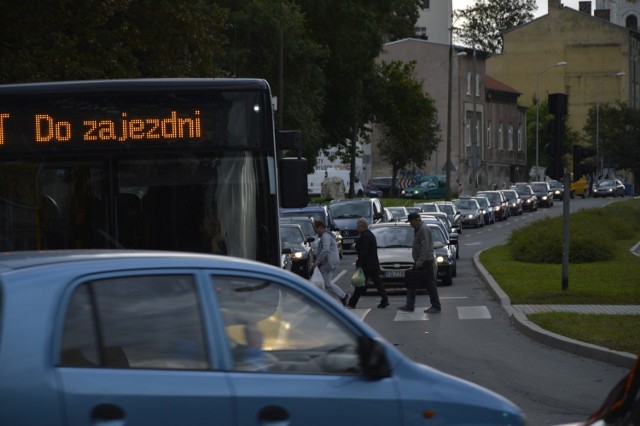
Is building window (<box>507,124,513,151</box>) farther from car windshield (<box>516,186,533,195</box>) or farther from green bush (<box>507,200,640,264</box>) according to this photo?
green bush (<box>507,200,640,264</box>)

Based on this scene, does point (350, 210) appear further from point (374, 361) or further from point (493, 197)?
point (374, 361)

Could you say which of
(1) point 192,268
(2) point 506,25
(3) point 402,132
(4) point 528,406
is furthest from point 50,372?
(2) point 506,25

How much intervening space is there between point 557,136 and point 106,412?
20018mm

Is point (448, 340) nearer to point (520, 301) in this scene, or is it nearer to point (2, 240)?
point (520, 301)

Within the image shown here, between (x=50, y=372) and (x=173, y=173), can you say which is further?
(x=173, y=173)

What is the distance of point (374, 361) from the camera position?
641cm

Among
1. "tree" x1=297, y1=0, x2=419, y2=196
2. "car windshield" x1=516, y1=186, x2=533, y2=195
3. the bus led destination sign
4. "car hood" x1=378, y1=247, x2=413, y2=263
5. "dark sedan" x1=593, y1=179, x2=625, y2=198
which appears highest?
"tree" x1=297, y1=0, x2=419, y2=196

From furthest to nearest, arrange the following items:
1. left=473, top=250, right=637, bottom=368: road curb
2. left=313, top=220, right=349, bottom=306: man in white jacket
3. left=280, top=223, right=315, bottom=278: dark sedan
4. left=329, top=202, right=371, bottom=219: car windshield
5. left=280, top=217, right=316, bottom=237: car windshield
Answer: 1. left=329, top=202, right=371, bottom=219: car windshield
2. left=280, top=217, right=316, bottom=237: car windshield
3. left=280, top=223, right=315, bottom=278: dark sedan
4. left=313, top=220, right=349, bottom=306: man in white jacket
5. left=473, top=250, right=637, bottom=368: road curb

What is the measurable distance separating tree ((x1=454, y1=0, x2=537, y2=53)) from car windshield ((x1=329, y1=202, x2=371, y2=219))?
75.7 meters

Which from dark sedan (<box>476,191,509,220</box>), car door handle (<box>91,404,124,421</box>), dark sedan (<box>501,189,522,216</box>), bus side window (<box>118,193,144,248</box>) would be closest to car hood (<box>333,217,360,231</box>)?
dark sedan (<box>476,191,509,220</box>)

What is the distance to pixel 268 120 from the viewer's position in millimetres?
11461

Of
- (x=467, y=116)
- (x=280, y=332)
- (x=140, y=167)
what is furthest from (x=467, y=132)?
(x=280, y=332)

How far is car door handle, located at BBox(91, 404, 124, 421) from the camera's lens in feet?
19.0

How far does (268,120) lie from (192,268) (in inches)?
209
